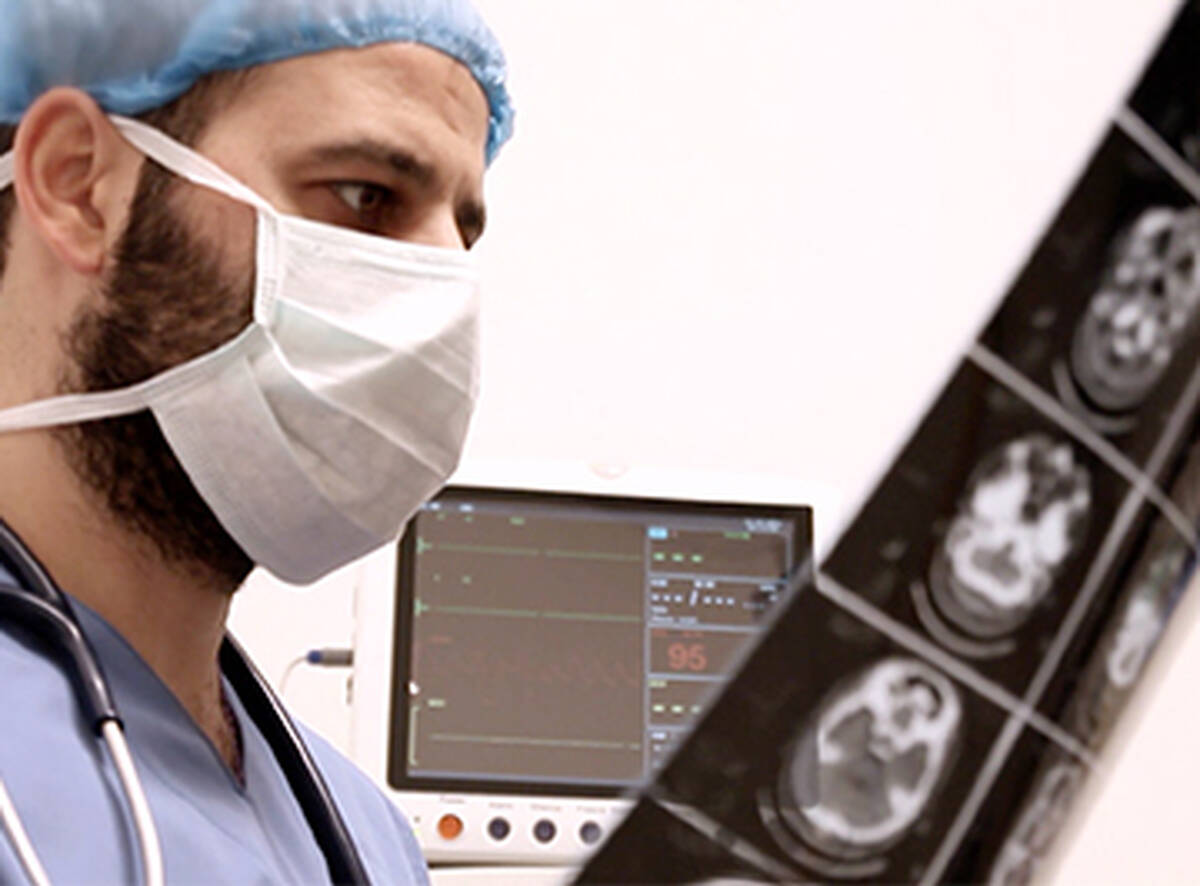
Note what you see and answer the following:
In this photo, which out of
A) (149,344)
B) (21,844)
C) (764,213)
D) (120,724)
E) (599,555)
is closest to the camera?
(21,844)

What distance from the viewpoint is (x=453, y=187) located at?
0.99 metres

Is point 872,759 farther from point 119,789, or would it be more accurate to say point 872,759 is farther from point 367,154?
point 367,154

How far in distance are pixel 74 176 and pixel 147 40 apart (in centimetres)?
10

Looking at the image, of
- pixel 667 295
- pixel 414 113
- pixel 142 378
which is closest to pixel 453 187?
pixel 414 113

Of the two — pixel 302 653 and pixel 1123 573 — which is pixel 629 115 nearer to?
pixel 302 653

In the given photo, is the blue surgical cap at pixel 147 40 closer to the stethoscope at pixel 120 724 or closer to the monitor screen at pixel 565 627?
the stethoscope at pixel 120 724

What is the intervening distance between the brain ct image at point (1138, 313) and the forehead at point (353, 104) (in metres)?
0.69

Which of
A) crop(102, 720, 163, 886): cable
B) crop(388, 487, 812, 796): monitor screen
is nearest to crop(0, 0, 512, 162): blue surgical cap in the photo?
crop(102, 720, 163, 886): cable

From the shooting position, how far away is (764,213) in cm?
201

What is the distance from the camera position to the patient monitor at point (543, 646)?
53.6 inches

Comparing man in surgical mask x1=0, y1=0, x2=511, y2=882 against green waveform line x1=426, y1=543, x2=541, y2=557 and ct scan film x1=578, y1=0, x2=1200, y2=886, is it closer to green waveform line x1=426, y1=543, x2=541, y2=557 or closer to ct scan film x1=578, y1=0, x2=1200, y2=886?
green waveform line x1=426, y1=543, x2=541, y2=557

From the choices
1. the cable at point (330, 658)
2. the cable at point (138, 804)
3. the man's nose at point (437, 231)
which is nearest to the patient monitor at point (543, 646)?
the cable at point (330, 658)

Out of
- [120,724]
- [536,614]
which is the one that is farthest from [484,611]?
[120,724]

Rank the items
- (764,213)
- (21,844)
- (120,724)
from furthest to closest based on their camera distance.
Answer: (764,213)
(120,724)
(21,844)
